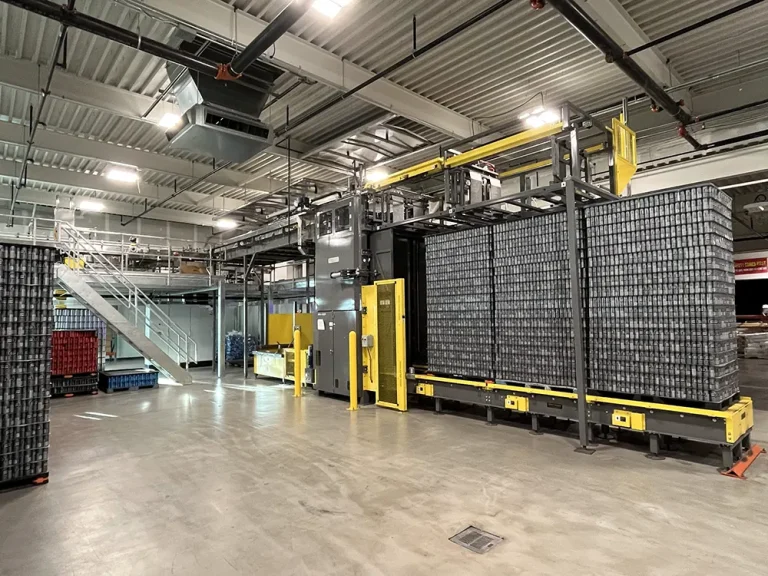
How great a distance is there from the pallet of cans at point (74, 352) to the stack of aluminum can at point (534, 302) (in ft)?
32.9

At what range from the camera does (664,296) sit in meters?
5.31

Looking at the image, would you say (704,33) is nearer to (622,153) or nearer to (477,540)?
(622,153)

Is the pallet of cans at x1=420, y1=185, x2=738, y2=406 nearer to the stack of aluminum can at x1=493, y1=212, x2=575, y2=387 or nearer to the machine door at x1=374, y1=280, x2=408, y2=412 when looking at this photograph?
the stack of aluminum can at x1=493, y1=212, x2=575, y2=387

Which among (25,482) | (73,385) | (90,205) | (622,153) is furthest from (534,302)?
(90,205)

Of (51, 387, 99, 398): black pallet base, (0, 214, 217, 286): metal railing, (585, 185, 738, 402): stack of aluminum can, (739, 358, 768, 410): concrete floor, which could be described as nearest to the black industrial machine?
(585, 185, 738, 402): stack of aluminum can

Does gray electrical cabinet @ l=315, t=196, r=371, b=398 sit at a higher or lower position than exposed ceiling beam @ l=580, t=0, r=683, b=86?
lower

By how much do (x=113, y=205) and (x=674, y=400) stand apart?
660 inches

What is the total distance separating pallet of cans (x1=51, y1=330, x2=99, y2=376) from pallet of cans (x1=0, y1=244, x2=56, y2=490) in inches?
285

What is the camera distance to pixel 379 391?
8672 mm

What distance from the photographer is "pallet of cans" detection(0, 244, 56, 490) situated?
4.68 m

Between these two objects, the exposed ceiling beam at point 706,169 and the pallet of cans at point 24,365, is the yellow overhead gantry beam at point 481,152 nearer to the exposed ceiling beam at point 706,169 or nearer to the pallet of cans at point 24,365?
the exposed ceiling beam at point 706,169

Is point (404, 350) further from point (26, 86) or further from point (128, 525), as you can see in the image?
point (26, 86)

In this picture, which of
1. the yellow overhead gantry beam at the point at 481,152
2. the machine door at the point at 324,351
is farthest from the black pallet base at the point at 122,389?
the yellow overhead gantry beam at the point at 481,152

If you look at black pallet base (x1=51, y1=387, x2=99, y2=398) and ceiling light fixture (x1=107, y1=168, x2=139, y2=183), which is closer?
black pallet base (x1=51, y1=387, x2=99, y2=398)
